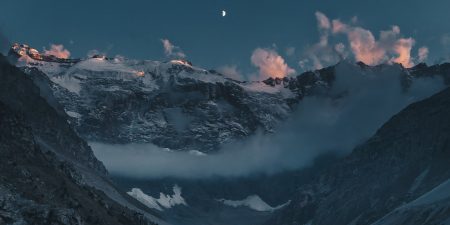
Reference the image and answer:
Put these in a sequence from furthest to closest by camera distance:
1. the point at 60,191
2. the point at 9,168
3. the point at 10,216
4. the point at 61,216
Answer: the point at 60,191, the point at 9,168, the point at 61,216, the point at 10,216

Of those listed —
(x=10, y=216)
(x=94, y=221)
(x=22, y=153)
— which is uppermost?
(x=22, y=153)

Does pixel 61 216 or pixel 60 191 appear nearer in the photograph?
pixel 61 216

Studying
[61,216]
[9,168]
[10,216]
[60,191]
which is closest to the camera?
[10,216]

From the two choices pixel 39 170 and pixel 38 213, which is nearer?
pixel 38 213

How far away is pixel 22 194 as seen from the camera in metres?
160

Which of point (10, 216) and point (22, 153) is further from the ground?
point (22, 153)

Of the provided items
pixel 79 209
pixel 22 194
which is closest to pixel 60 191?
pixel 79 209

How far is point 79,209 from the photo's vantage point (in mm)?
197000

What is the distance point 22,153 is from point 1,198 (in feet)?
161

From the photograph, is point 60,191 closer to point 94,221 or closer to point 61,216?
point 94,221

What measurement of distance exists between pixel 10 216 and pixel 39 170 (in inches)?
2023

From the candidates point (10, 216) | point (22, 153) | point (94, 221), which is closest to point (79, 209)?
point (94, 221)

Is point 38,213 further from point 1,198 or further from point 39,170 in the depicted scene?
point 39,170

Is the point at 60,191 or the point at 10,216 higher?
the point at 60,191
